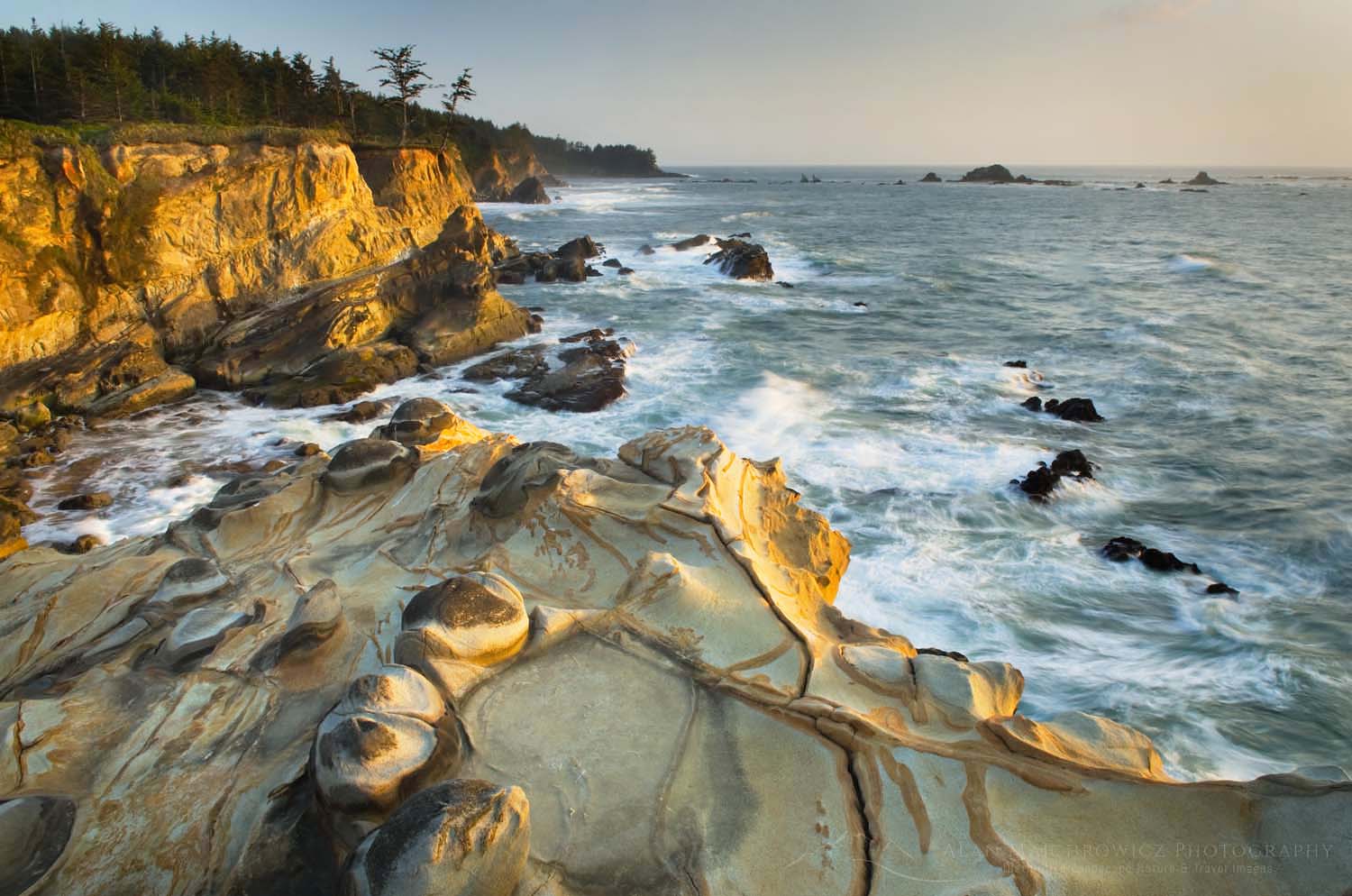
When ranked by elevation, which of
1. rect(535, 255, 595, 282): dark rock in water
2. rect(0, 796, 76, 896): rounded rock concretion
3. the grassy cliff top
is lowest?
rect(535, 255, 595, 282): dark rock in water

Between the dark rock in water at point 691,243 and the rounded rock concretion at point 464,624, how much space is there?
38.3 metres

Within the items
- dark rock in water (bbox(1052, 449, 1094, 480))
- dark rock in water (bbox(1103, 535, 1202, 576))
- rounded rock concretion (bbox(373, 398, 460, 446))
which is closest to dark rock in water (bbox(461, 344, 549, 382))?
rounded rock concretion (bbox(373, 398, 460, 446))

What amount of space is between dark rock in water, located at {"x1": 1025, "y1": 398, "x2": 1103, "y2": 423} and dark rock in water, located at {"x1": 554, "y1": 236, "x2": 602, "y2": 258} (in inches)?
904

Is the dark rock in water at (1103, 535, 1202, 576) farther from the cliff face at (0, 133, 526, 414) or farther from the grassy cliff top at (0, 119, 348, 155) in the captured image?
the grassy cliff top at (0, 119, 348, 155)

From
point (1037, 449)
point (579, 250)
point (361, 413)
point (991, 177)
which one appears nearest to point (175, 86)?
point (579, 250)

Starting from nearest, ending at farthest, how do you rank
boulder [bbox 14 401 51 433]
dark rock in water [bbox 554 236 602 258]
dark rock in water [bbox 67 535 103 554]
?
dark rock in water [bbox 67 535 103 554] < boulder [bbox 14 401 51 433] < dark rock in water [bbox 554 236 602 258]

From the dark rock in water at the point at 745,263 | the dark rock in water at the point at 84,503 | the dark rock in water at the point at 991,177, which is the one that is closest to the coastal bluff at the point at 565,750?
the dark rock in water at the point at 84,503

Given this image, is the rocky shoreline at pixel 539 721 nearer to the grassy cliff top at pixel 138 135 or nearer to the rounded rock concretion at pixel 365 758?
the rounded rock concretion at pixel 365 758

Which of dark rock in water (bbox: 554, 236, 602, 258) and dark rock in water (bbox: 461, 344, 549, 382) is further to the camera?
dark rock in water (bbox: 554, 236, 602, 258)

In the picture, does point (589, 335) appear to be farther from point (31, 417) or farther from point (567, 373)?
point (31, 417)

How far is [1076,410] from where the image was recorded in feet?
50.9

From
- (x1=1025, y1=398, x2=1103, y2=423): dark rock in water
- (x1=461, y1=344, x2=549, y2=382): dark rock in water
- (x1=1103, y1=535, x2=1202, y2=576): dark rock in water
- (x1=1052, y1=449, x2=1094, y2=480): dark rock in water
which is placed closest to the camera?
(x1=1103, y1=535, x2=1202, y2=576): dark rock in water

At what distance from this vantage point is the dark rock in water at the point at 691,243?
A: 41281 mm

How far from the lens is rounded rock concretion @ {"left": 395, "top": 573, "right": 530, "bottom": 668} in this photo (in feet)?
14.3
